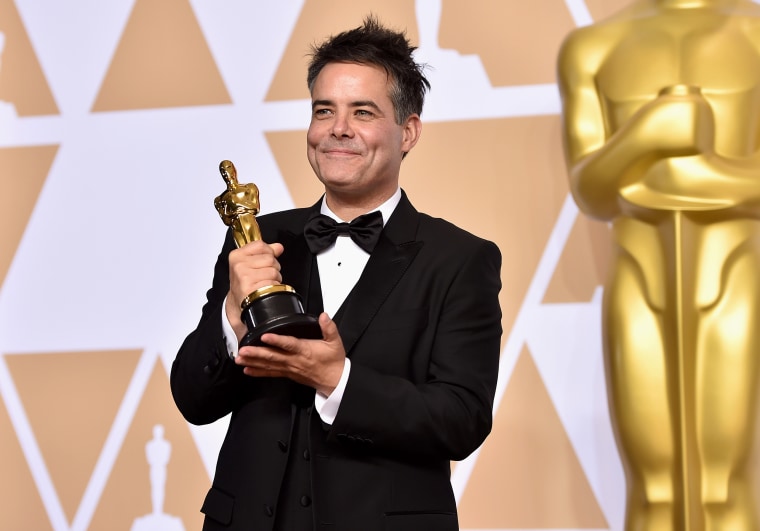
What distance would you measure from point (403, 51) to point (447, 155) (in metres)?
1.03

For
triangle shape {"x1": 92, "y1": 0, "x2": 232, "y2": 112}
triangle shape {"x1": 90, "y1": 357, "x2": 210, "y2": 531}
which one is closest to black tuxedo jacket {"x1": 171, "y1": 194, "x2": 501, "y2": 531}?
triangle shape {"x1": 90, "y1": 357, "x2": 210, "y2": 531}

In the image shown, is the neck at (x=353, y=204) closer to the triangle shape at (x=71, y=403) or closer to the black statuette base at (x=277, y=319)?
the black statuette base at (x=277, y=319)

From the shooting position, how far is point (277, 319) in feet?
4.93

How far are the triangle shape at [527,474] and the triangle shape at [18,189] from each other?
146 centimetres

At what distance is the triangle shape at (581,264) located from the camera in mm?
2828

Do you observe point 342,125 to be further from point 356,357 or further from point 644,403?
point 644,403

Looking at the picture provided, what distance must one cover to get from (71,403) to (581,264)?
147 cm

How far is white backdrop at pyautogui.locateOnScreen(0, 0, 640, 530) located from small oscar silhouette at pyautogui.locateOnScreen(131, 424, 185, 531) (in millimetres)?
14

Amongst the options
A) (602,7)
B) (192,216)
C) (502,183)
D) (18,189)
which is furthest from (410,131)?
(18,189)

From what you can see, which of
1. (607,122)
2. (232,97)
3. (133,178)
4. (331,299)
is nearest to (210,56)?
(232,97)

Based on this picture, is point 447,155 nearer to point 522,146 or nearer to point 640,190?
point 522,146

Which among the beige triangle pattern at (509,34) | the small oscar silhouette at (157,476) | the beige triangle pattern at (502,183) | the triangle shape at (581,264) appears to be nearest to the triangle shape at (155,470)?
the small oscar silhouette at (157,476)

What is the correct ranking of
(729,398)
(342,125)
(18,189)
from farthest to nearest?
(18,189) < (729,398) < (342,125)

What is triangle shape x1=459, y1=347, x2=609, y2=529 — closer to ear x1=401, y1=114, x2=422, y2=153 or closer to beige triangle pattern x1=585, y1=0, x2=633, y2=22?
beige triangle pattern x1=585, y1=0, x2=633, y2=22
